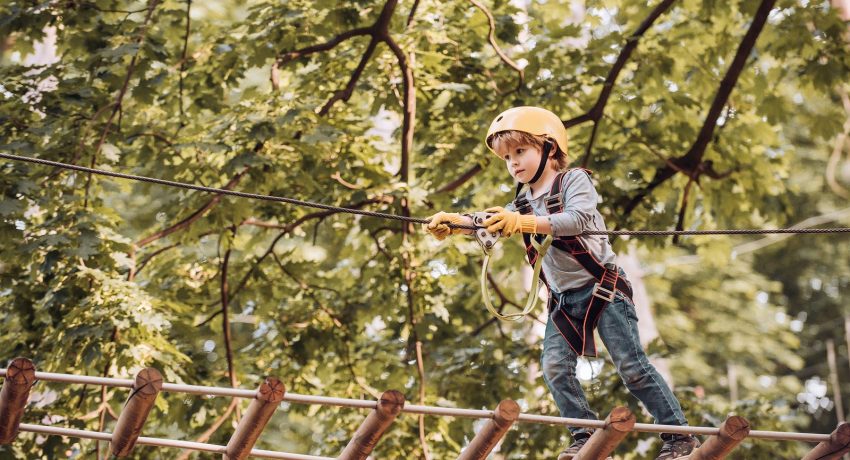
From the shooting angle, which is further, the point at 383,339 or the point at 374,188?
the point at 383,339

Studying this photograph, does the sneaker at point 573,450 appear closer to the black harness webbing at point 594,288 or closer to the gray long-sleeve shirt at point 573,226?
the black harness webbing at point 594,288

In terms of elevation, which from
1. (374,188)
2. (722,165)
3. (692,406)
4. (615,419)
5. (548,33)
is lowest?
(615,419)

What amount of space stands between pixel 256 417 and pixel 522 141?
55.5 inches

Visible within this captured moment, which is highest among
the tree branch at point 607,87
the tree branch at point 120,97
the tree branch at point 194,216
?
the tree branch at point 607,87

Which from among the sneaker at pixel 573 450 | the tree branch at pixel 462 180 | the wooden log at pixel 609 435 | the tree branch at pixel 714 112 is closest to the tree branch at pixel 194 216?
the tree branch at pixel 462 180

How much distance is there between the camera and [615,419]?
3779mm

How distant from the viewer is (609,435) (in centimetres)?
384

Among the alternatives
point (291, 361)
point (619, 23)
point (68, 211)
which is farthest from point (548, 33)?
point (68, 211)

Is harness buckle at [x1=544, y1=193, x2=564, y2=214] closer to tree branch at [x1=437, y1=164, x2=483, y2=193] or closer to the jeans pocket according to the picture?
the jeans pocket

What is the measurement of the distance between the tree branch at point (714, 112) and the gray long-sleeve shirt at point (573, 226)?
3.04 m

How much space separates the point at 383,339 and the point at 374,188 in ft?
4.58

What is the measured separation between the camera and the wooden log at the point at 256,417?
153 inches

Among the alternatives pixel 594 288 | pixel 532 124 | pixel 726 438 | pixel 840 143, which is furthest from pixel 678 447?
pixel 840 143

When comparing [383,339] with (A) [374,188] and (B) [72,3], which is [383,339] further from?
(B) [72,3]
